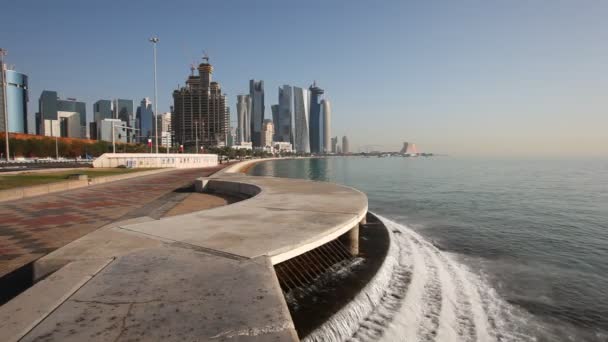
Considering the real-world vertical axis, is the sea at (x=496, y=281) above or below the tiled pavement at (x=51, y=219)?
below

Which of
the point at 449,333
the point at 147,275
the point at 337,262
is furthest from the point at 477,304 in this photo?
the point at 147,275

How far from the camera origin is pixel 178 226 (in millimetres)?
8414

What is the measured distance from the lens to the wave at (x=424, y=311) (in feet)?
22.0

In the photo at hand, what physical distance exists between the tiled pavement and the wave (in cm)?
713

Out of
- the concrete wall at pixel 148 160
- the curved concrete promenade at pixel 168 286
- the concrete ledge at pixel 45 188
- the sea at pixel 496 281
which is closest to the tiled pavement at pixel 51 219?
the concrete ledge at pixel 45 188

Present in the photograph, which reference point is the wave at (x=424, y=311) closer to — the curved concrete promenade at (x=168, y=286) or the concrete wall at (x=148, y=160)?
the curved concrete promenade at (x=168, y=286)

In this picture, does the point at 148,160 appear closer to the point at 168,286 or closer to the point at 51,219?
the point at 51,219

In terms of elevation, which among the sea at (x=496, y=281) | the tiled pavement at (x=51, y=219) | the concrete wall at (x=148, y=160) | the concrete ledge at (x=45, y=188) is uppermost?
the concrete wall at (x=148, y=160)

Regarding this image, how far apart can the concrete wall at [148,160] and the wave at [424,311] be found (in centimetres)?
4843

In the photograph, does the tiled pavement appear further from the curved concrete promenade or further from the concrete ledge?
the curved concrete promenade

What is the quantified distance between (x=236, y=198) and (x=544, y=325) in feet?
46.9

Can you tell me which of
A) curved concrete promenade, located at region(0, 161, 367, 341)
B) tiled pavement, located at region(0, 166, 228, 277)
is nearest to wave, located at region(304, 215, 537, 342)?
curved concrete promenade, located at region(0, 161, 367, 341)

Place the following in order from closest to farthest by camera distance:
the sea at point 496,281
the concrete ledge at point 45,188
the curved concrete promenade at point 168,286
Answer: the curved concrete promenade at point 168,286 → the sea at point 496,281 → the concrete ledge at point 45,188

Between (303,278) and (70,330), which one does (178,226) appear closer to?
(303,278)
